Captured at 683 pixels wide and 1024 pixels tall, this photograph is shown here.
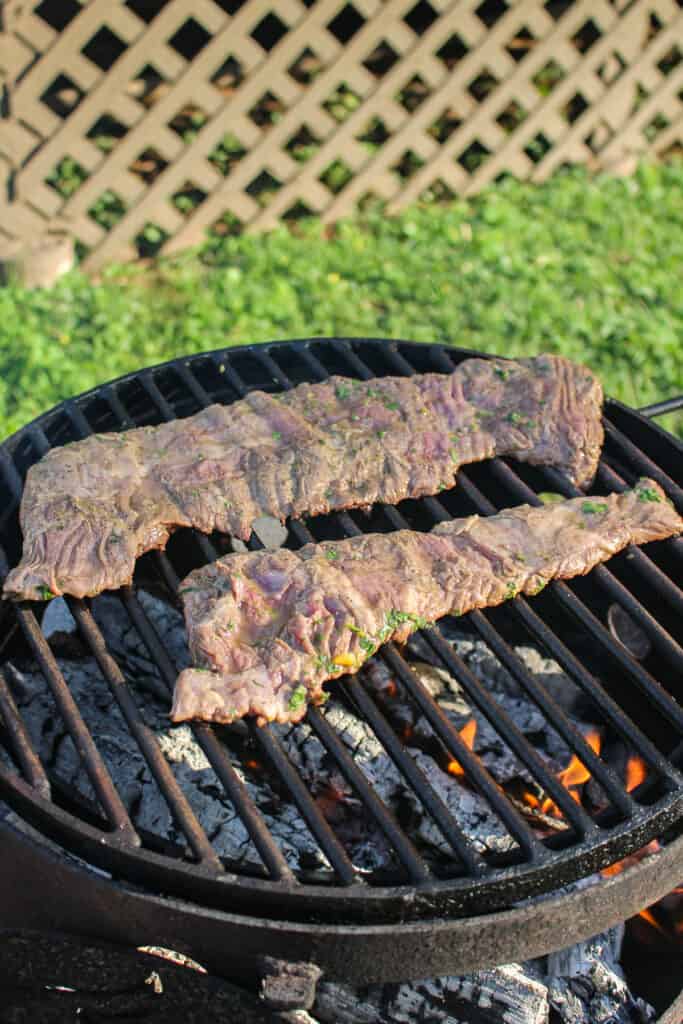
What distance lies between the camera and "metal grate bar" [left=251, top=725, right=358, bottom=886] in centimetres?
244

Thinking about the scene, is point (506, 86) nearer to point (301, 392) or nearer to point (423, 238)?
point (423, 238)

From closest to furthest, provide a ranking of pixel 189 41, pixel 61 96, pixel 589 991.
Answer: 1. pixel 589 991
2. pixel 61 96
3. pixel 189 41

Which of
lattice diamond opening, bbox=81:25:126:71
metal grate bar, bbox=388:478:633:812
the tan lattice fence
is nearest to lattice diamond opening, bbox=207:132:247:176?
the tan lattice fence

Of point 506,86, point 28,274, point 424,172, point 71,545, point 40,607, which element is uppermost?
point 506,86

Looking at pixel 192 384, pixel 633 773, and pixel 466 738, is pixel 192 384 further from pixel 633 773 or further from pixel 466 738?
pixel 633 773

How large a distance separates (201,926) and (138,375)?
2.09 meters

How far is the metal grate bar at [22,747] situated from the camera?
2.55m

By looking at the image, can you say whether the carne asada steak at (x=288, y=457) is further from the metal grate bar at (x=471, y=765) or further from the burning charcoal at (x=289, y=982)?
the burning charcoal at (x=289, y=982)

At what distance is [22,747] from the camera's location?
8.68 feet

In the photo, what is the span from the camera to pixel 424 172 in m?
7.63

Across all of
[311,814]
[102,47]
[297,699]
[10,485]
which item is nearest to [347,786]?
[297,699]

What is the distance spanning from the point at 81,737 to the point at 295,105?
210 inches

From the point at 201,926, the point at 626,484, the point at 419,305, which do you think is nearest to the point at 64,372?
the point at 419,305

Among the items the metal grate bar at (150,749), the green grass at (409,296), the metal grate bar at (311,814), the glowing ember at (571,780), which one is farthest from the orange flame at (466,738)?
the green grass at (409,296)
